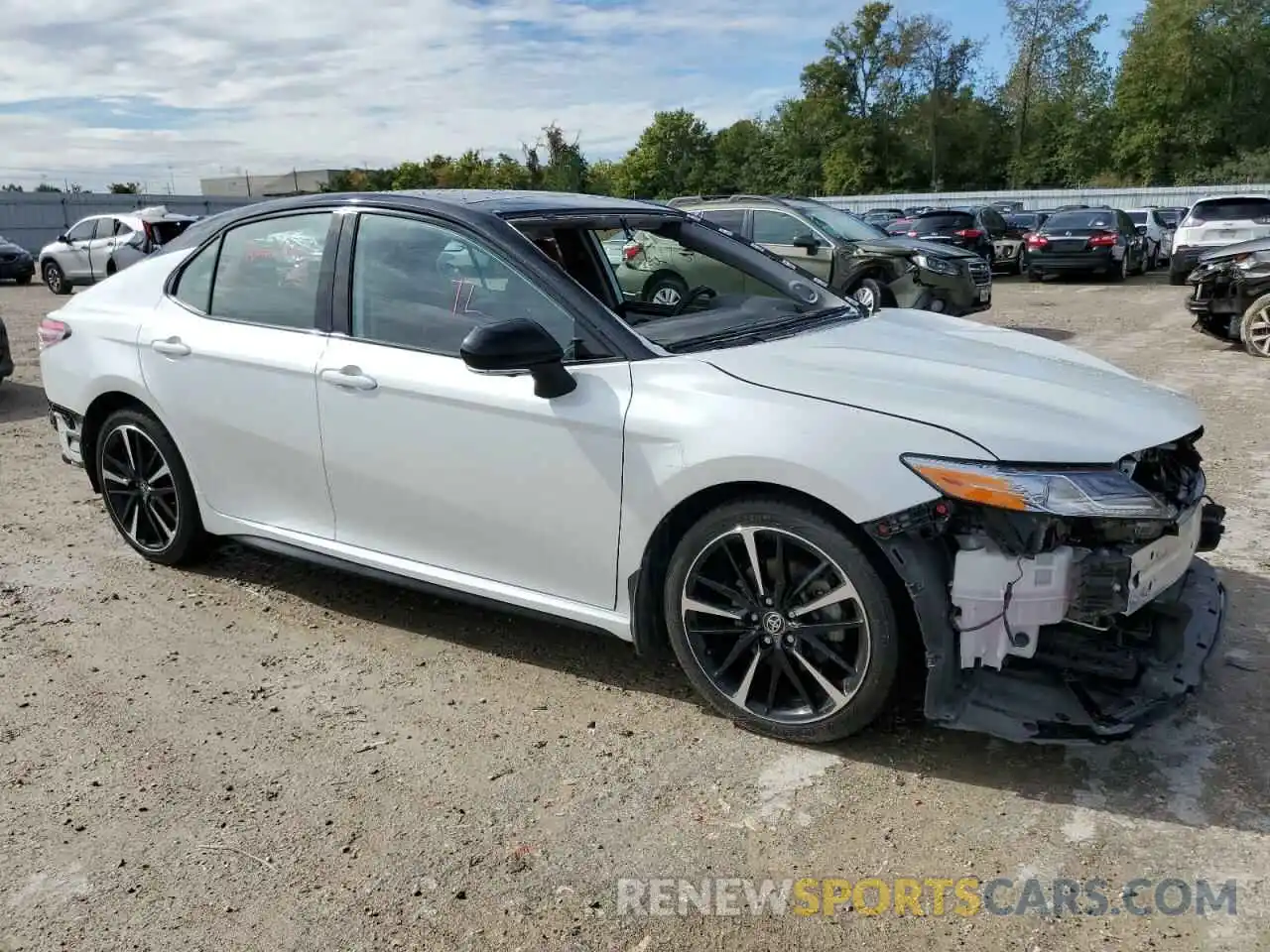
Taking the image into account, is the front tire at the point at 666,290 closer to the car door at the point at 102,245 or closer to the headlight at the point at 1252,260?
the headlight at the point at 1252,260

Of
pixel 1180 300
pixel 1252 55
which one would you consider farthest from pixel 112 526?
pixel 1252 55

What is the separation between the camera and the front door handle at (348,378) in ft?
12.1

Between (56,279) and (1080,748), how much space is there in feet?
77.7

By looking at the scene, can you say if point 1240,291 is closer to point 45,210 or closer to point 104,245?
point 104,245

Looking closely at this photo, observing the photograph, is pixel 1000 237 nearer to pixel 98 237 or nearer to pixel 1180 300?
pixel 1180 300

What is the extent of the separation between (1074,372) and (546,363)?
1.76 meters

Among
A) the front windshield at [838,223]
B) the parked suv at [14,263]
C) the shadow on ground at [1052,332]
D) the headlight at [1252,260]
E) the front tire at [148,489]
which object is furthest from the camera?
the parked suv at [14,263]

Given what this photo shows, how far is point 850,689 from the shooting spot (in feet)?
9.92

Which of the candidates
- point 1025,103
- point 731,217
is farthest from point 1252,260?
point 1025,103

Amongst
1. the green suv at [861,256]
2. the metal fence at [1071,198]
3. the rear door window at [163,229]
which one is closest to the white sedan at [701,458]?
the green suv at [861,256]

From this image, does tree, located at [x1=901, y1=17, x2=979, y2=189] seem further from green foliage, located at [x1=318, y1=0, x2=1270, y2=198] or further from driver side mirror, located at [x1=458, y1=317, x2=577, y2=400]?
driver side mirror, located at [x1=458, y1=317, x2=577, y2=400]

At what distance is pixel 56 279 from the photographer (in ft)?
71.9

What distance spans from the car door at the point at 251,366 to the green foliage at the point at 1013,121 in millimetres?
47600

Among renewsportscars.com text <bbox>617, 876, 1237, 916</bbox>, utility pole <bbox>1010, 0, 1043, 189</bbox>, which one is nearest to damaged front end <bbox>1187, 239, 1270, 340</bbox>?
renewsportscars.com text <bbox>617, 876, 1237, 916</bbox>
